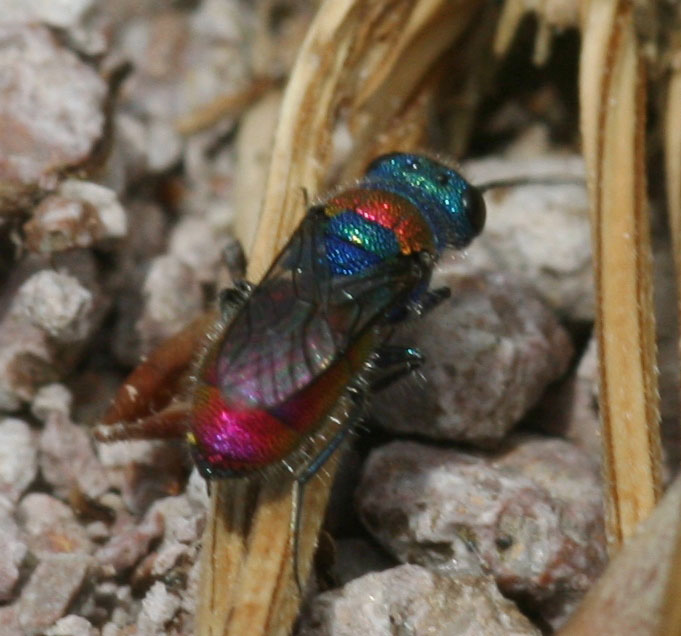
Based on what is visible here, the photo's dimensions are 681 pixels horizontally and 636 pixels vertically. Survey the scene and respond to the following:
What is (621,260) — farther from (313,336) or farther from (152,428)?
(152,428)

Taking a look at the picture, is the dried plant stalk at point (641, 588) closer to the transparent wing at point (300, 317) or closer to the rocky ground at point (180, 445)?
the rocky ground at point (180, 445)

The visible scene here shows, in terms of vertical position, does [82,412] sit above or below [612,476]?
below

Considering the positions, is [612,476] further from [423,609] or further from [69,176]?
[69,176]

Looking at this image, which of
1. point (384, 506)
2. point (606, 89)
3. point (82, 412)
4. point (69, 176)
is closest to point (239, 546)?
point (384, 506)

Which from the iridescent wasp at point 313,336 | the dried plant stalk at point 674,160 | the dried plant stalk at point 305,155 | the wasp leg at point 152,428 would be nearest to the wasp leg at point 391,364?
the iridescent wasp at point 313,336

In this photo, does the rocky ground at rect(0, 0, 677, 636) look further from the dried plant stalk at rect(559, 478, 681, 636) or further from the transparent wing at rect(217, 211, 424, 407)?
the dried plant stalk at rect(559, 478, 681, 636)
